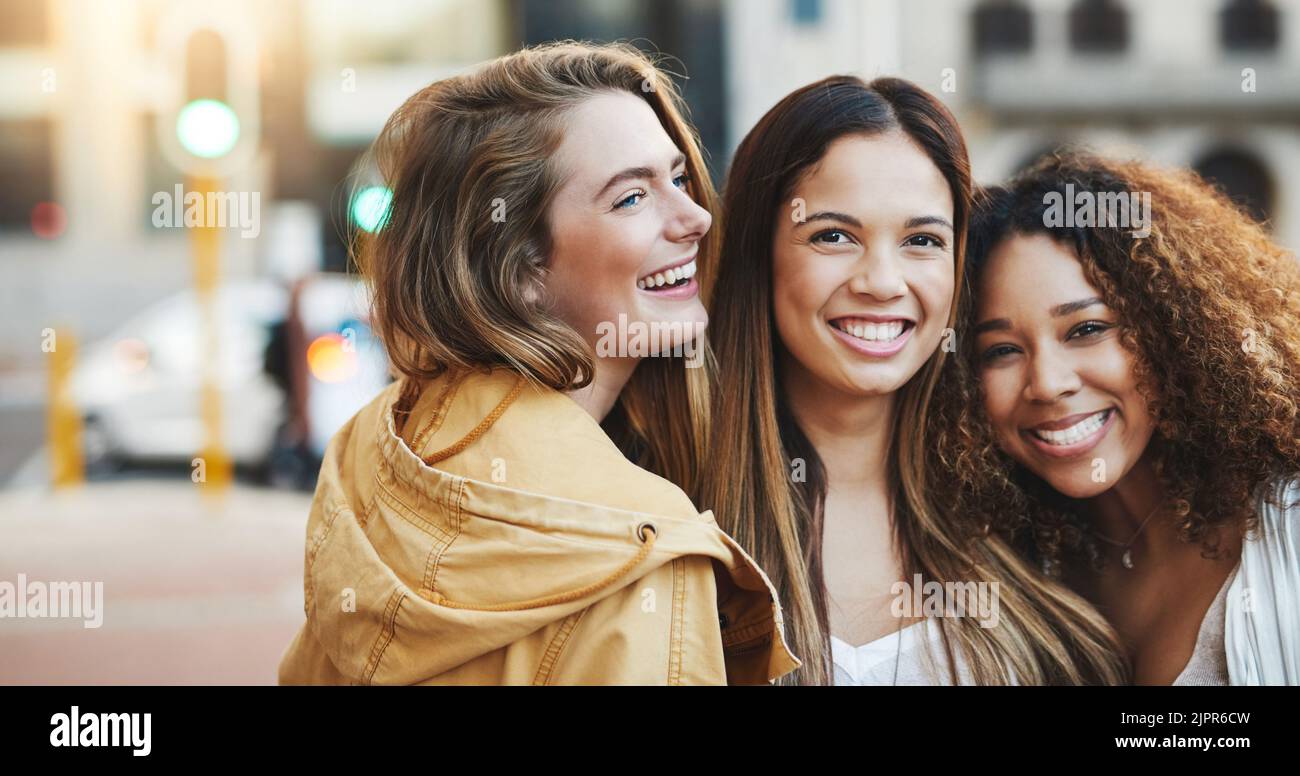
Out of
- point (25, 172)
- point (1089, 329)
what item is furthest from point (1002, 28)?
point (1089, 329)

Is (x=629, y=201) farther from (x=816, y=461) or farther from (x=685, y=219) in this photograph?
(x=816, y=461)

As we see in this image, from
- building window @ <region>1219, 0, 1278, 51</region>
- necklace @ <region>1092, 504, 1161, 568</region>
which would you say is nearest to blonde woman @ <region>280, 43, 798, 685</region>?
necklace @ <region>1092, 504, 1161, 568</region>

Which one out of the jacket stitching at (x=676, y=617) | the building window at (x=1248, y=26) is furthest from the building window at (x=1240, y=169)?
the jacket stitching at (x=676, y=617)

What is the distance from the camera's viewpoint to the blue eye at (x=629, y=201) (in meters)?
2.27

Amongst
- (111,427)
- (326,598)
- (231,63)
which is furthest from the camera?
(111,427)

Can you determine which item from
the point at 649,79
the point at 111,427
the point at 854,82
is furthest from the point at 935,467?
the point at 111,427

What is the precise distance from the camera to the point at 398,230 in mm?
2314

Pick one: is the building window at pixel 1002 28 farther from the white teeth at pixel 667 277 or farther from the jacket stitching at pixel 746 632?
the jacket stitching at pixel 746 632

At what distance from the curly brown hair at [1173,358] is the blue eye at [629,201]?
683 millimetres

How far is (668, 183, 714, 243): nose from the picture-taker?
2.30 meters

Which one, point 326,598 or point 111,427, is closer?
point 326,598
